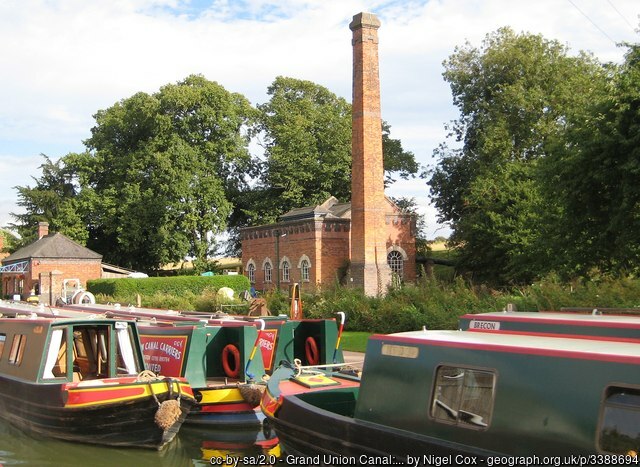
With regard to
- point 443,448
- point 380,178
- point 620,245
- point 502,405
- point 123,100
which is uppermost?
point 123,100

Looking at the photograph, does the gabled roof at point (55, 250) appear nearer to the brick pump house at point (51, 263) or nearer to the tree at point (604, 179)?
the brick pump house at point (51, 263)

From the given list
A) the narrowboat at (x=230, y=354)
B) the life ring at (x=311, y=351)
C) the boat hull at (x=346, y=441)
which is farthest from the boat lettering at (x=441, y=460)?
the life ring at (x=311, y=351)

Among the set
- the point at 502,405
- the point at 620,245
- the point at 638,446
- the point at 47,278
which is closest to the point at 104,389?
the point at 502,405

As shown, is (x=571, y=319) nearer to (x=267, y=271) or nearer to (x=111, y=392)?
(x=111, y=392)

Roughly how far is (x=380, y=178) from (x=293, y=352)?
72.6ft

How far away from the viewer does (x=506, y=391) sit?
6.22 m

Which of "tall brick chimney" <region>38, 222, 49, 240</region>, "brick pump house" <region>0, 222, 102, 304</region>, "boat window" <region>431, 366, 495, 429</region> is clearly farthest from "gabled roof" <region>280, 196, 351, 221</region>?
"boat window" <region>431, 366, 495, 429</region>

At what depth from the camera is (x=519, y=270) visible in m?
30.9

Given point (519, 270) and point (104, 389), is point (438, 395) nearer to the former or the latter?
point (104, 389)

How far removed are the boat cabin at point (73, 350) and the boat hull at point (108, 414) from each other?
497mm

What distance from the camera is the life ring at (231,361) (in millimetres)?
12742

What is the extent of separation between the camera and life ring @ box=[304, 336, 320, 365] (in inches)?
551

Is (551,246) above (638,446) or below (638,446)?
above

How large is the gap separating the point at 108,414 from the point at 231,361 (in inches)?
120
